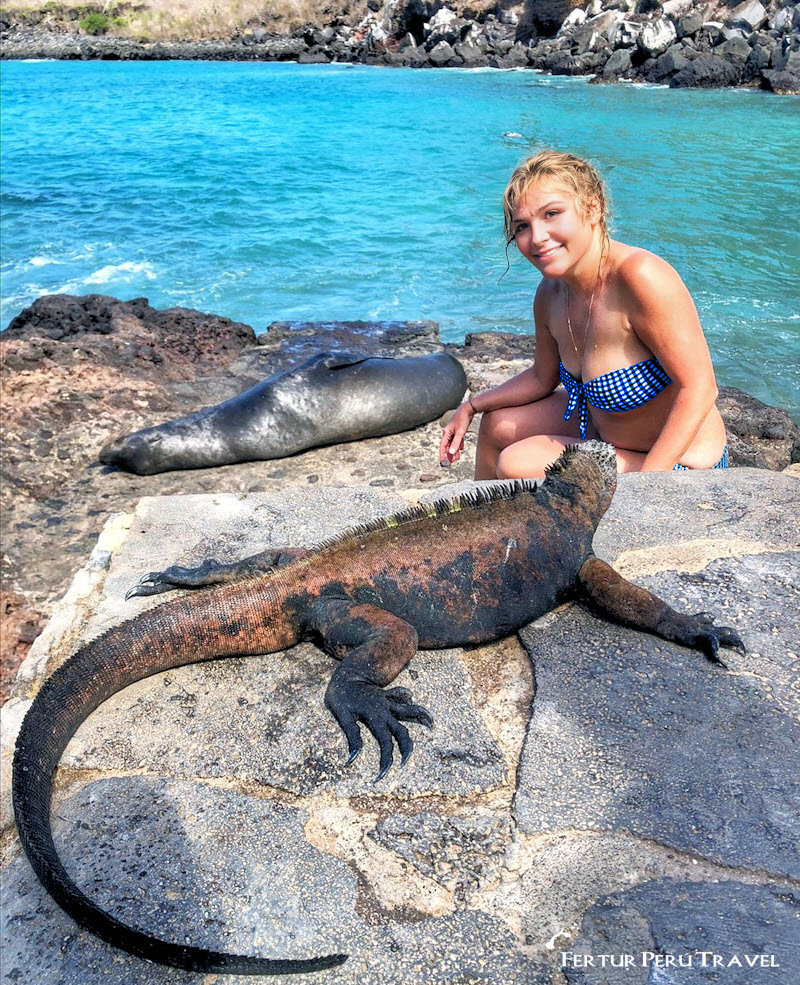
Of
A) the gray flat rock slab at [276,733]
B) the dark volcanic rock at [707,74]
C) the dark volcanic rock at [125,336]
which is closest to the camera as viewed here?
the gray flat rock slab at [276,733]

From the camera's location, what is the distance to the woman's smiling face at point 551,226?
3.41 meters

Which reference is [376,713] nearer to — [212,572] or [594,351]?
[212,572]

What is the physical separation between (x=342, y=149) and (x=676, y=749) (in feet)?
93.9

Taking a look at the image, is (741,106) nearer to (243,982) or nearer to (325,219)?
(325,219)

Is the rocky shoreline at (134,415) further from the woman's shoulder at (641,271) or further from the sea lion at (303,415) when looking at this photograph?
the woman's shoulder at (641,271)

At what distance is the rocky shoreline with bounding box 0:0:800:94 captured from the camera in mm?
37562

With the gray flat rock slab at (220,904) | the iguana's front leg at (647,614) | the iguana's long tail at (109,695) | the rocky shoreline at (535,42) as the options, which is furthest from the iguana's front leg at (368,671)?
the rocky shoreline at (535,42)

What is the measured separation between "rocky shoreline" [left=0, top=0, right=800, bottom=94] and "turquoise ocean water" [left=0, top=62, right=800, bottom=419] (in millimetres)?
3005

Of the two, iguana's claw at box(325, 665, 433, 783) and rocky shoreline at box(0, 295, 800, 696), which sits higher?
iguana's claw at box(325, 665, 433, 783)

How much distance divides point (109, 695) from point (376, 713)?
93cm
